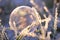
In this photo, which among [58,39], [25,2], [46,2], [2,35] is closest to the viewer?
[2,35]

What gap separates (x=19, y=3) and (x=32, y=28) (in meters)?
3.28

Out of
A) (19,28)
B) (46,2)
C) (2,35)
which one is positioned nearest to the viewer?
(2,35)

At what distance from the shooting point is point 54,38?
3.34 metres

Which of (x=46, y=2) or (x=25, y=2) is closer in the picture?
(x=25, y=2)

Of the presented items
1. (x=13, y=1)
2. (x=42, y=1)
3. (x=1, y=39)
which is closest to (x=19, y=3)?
(x=13, y=1)

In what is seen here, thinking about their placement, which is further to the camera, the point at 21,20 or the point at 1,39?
the point at 21,20

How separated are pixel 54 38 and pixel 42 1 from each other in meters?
2.18

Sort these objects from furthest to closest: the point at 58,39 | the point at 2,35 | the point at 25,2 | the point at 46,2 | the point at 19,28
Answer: the point at 46,2 < the point at 25,2 < the point at 58,39 < the point at 19,28 < the point at 2,35

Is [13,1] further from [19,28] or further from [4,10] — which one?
[19,28]

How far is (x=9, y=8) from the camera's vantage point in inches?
213

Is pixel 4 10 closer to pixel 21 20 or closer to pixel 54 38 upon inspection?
pixel 54 38

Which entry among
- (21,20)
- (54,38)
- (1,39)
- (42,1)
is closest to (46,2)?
(42,1)

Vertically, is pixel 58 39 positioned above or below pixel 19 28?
below

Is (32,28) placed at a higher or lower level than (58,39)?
higher
